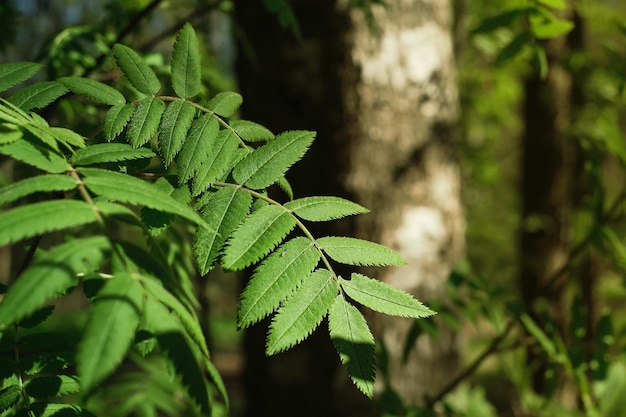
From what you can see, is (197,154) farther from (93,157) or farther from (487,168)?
(487,168)

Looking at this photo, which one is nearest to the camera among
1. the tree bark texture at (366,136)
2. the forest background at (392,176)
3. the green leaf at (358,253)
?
the green leaf at (358,253)

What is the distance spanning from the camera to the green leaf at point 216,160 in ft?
2.67

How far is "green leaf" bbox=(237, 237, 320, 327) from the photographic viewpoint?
2.39 feet

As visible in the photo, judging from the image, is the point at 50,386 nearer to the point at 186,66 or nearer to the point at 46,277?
the point at 46,277

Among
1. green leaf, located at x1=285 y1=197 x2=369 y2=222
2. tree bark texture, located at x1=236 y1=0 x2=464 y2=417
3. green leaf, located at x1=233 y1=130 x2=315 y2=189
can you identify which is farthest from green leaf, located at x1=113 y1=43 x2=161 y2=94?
tree bark texture, located at x1=236 y1=0 x2=464 y2=417

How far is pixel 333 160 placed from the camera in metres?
2.00

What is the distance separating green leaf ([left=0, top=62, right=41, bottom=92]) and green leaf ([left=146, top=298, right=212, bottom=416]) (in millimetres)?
512

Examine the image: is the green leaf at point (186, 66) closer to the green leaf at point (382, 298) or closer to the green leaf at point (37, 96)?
the green leaf at point (37, 96)

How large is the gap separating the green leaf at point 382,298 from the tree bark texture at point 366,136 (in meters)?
1.18

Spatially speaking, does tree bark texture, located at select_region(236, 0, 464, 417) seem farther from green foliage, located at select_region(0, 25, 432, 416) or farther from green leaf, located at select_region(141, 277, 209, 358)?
green leaf, located at select_region(141, 277, 209, 358)

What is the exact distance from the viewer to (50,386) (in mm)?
847

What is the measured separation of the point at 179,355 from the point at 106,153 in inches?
13.9

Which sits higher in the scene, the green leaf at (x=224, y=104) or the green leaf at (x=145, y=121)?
the green leaf at (x=145, y=121)

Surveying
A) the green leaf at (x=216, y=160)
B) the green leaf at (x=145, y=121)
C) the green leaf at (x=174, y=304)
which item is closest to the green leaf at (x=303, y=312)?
the green leaf at (x=174, y=304)
